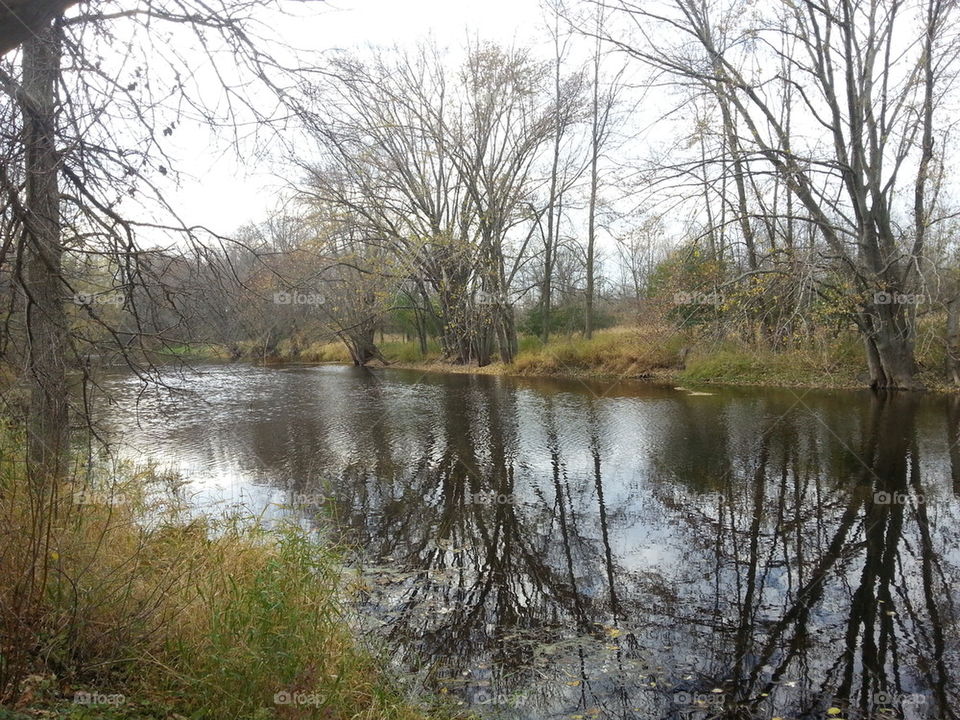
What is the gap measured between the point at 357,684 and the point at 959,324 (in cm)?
1729

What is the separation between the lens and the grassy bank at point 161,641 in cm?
298

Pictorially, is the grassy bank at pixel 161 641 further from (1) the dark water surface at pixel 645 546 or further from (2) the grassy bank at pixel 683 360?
(2) the grassy bank at pixel 683 360

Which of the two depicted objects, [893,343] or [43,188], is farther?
[893,343]

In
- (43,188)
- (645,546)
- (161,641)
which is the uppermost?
(43,188)

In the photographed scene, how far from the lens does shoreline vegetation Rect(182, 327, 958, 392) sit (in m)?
16.3

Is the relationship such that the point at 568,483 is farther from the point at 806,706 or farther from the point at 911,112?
the point at 911,112

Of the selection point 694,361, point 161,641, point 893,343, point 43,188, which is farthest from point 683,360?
point 43,188

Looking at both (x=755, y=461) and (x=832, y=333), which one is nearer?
(x=755, y=461)

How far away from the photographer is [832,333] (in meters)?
16.8

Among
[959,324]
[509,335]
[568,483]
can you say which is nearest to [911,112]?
[959,324]

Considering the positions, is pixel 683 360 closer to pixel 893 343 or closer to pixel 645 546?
pixel 893 343

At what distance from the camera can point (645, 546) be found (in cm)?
627

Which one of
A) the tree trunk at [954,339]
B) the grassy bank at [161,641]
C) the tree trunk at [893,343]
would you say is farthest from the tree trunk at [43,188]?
the tree trunk at [954,339]

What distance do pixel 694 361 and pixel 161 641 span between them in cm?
1877
